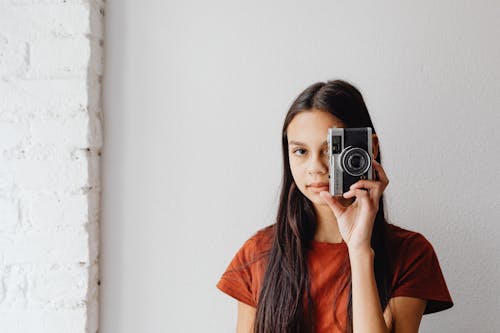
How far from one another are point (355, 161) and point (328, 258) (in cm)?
23

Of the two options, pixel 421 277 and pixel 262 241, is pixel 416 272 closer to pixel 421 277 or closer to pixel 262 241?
pixel 421 277

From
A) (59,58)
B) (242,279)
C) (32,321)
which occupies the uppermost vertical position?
(59,58)

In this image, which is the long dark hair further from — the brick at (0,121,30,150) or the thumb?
the brick at (0,121,30,150)

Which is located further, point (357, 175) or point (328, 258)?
point (328, 258)

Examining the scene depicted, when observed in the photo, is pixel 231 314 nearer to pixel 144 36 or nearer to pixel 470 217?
pixel 470 217

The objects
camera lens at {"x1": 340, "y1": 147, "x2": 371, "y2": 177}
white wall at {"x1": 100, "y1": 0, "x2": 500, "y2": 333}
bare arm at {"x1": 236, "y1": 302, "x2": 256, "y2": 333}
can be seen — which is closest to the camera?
camera lens at {"x1": 340, "y1": 147, "x2": 371, "y2": 177}

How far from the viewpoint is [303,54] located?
1240 mm

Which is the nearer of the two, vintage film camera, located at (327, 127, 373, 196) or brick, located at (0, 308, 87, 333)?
vintage film camera, located at (327, 127, 373, 196)

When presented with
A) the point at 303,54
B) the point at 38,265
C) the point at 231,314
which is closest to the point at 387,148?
the point at 303,54

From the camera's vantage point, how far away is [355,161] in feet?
2.96

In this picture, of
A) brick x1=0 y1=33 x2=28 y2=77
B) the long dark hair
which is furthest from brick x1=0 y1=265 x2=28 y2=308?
the long dark hair

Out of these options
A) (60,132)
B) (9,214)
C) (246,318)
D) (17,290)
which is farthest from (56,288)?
(246,318)

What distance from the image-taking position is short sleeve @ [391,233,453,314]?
94 centimetres

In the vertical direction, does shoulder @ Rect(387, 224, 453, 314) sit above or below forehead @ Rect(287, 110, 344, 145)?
below
